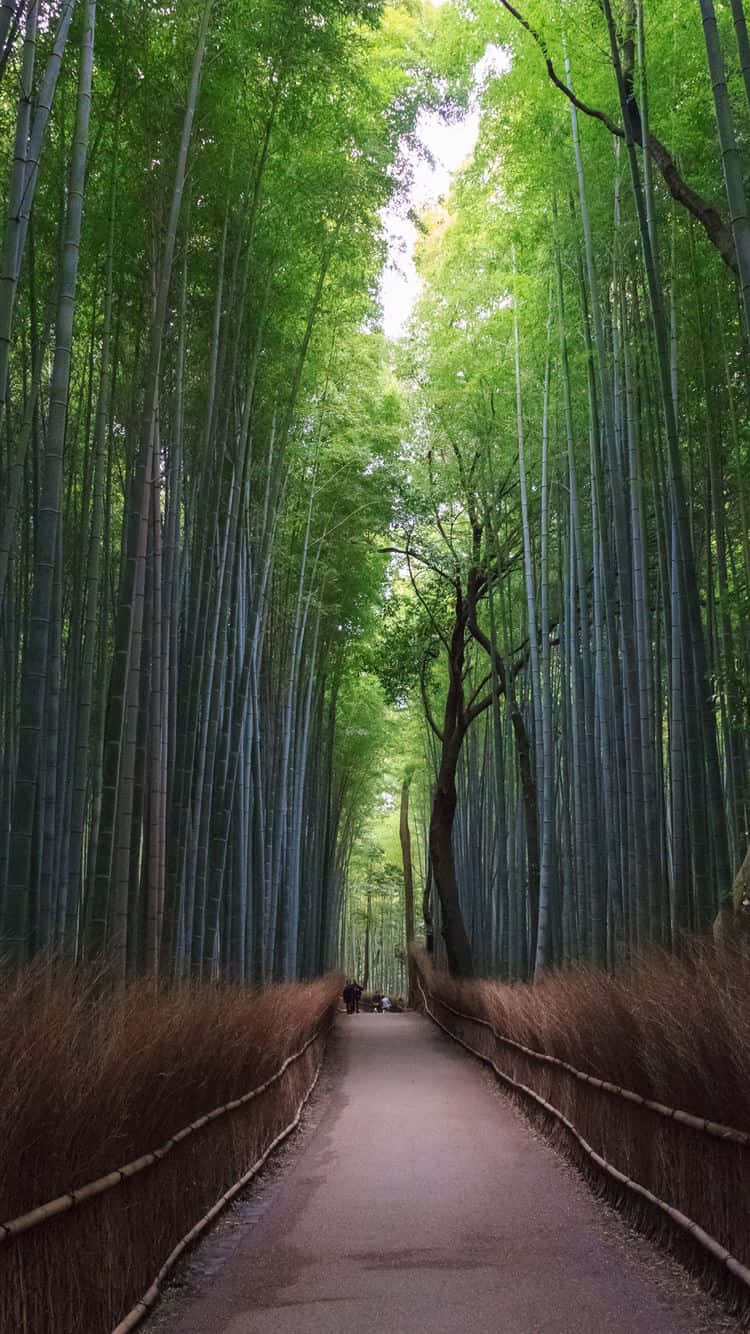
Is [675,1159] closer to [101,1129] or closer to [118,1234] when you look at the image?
[118,1234]

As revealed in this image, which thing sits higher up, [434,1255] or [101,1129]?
[101,1129]

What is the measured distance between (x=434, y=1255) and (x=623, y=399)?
4141 millimetres

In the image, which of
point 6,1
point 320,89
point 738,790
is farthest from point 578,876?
Result: point 6,1

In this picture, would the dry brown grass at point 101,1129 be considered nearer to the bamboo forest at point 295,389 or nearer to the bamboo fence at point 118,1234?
the bamboo fence at point 118,1234

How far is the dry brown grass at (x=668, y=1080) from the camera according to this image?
2.59 meters

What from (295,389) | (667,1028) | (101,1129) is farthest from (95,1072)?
(295,389)

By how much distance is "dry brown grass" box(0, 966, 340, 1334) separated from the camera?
1.95 meters

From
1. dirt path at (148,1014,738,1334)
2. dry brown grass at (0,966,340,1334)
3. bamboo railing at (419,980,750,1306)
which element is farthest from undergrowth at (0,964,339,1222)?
bamboo railing at (419,980,750,1306)

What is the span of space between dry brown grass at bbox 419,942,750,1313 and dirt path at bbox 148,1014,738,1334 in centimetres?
15

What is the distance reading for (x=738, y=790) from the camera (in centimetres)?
662

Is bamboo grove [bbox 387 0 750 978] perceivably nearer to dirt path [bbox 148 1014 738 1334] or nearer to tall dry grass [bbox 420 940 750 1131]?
tall dry grass [bbox 420 940 750 1131]

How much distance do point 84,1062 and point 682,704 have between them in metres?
3.48


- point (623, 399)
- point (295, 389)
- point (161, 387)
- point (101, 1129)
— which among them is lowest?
point (101, 1129)

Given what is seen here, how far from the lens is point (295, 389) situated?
6.55 metres
